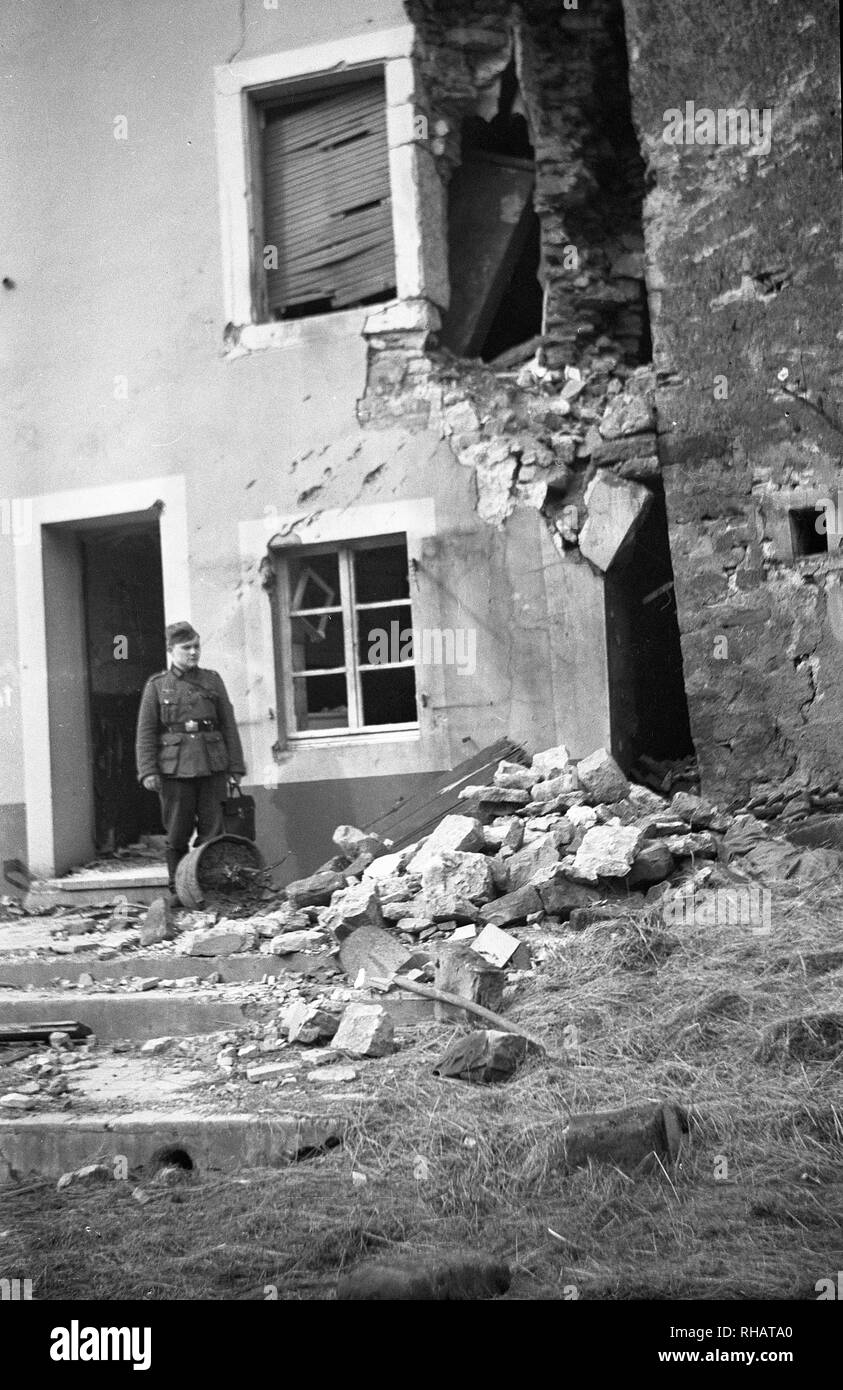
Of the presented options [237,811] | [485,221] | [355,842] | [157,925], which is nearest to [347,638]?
[237,811]

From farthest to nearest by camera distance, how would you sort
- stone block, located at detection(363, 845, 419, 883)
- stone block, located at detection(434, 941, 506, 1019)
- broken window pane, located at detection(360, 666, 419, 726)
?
broken window pane, located at detection(360, 666, 419, 726) < stone block, located at detection(363, 845, 419, 883) < stone block, located at detection(434, 941, 506, 1019)

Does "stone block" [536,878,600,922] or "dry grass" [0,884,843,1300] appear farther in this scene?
"stone block" [536,878,600,922]

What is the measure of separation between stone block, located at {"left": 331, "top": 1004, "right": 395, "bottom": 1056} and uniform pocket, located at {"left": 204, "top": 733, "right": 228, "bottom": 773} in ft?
9.30

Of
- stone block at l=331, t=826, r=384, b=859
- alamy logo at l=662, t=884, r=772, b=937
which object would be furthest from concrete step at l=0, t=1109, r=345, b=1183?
stone block at l=331, t=826, r=384, b=859

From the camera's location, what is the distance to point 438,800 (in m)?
7.72

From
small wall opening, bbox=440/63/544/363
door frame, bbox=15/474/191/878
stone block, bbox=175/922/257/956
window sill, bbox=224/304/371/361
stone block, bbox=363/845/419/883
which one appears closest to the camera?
stone block, bbox=175/922/257/956

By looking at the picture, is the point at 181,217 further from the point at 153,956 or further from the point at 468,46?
the point at 153,956

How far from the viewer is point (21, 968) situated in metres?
6.64

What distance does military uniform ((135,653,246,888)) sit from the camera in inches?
306

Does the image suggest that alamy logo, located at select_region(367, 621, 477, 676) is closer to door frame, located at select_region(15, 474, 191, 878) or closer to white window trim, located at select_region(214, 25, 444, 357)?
door frame, located at select_region(15, 474, 191, 878)

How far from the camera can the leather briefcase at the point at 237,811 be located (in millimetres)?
7945

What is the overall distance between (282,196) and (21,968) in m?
5.25

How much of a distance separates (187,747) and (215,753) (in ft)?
0.52

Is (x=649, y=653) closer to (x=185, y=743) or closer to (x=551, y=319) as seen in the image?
(x=551, y=319)
